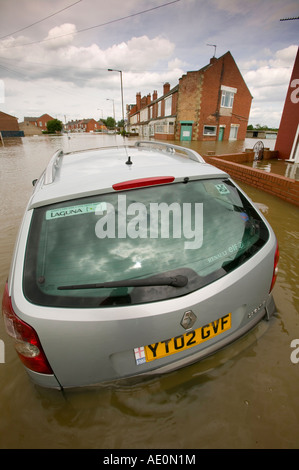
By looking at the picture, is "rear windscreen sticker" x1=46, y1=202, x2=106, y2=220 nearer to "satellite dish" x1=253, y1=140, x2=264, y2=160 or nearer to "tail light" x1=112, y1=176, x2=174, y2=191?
"tail light" x1=112, y1=176, x2=174, y2=191

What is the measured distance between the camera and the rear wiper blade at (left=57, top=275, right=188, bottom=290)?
1216mm

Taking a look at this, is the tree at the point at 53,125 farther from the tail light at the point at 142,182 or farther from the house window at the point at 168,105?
the tail light at the point at 142,182

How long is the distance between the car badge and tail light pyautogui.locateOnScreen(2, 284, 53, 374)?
820 millimetres

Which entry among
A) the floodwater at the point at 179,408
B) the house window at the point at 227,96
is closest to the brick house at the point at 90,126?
the house window at the point at 227,96

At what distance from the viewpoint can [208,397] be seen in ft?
5.49

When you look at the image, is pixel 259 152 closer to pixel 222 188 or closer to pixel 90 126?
pixel 222 188

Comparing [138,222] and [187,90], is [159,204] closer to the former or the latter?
Answer: [138,222]

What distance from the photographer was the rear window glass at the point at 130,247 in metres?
1.23

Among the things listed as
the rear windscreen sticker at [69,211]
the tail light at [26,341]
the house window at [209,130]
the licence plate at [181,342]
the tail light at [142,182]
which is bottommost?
the licence plate at [181,342]

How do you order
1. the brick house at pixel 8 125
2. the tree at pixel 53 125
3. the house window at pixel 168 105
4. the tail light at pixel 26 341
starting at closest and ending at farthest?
the tail light at pixel 26 341 < the house window at pixel 168 105 < the brick house at pixel 8 125 < the tree at pixel 53 125

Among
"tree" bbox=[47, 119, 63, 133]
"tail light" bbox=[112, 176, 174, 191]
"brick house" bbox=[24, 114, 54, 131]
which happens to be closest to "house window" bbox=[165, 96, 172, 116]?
"tail light" bbox=[112, 176, 174, 191]

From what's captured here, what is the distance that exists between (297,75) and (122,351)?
13577 millimetres

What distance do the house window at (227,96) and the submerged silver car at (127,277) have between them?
31.6 meters

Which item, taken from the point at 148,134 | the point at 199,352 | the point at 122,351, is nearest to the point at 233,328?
the point at 199,352
